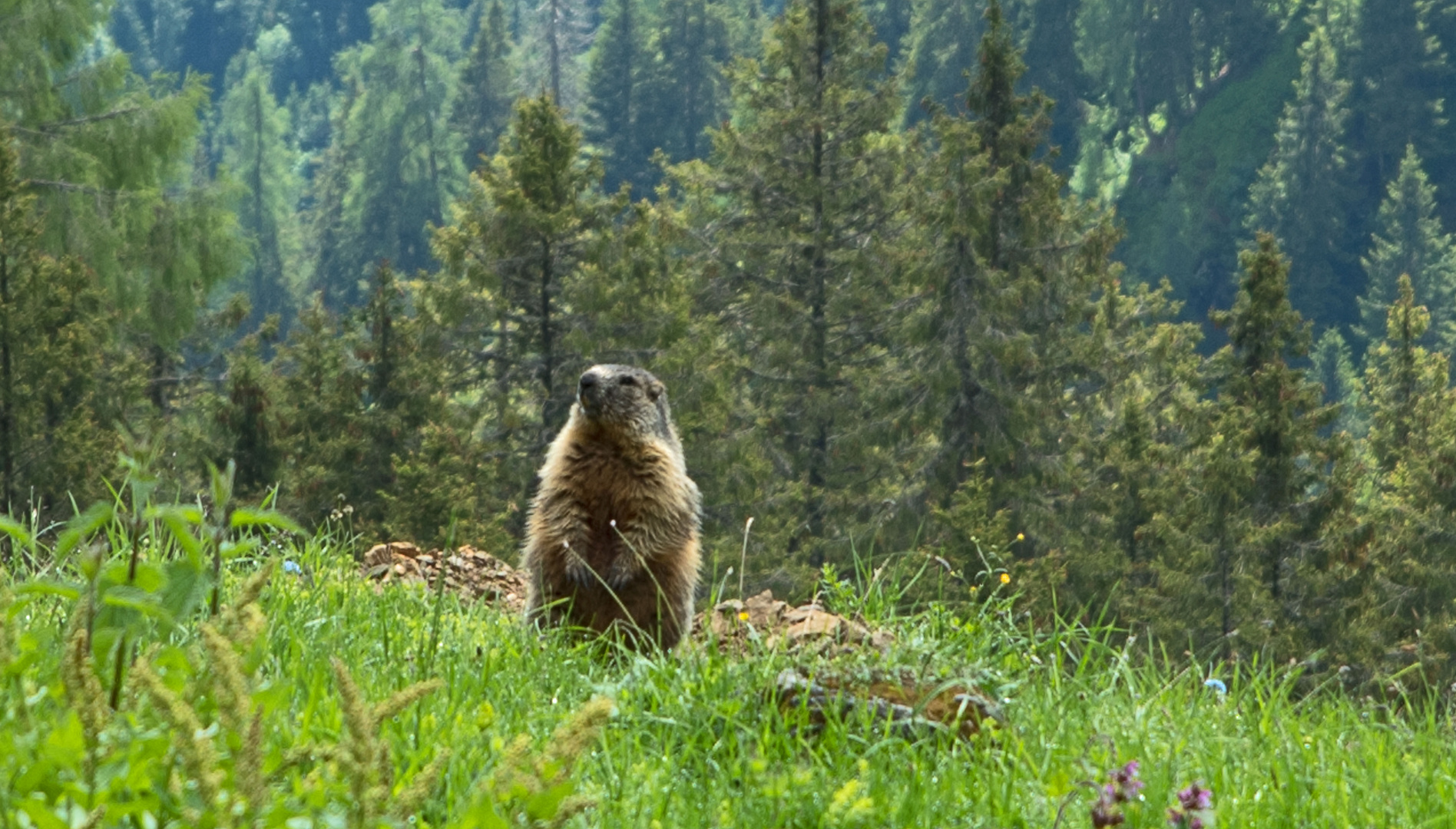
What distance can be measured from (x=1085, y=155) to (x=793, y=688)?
86.5 m

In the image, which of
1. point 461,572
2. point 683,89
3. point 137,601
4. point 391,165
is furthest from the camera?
point 391,165

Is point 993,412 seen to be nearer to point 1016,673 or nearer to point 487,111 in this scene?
point 1016,673

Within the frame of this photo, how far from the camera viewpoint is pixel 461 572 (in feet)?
24.9

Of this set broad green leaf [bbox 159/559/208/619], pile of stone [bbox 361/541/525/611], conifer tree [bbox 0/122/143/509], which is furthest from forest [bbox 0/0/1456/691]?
broad green leaf [bbox 159/559/208/619]

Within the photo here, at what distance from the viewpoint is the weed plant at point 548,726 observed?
216cm

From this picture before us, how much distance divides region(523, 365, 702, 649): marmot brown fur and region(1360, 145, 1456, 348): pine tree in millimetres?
69038

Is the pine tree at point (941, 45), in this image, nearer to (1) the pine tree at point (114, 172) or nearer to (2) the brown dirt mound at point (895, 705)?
(1) the pine tree at point (114, 172)

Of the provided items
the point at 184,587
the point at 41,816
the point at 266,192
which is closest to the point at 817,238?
the point at 184,587

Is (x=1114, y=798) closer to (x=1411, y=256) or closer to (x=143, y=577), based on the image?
Result: (x=143, y=577)

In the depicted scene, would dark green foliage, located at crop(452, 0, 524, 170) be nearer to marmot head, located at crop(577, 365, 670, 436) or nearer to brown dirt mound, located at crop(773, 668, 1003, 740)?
marmot head, located at crop(577, 365, 670, 436)

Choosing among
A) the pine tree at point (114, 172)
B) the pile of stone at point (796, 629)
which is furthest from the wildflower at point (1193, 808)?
the pine tree at point (114, 172)

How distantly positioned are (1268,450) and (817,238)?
9.84 m

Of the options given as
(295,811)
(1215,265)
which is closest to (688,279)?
(295,811)

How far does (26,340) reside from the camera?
18.9m
